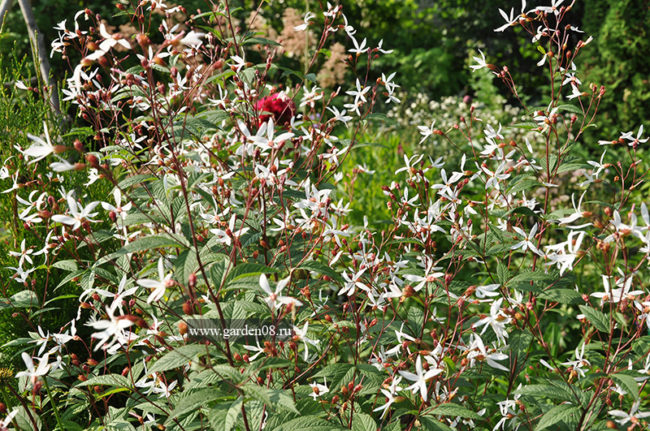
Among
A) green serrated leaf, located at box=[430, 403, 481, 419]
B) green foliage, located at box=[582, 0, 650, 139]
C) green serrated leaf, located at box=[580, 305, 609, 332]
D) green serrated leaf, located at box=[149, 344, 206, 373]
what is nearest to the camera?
green serrated leaf, located at box=[149, 344, 206, 373]

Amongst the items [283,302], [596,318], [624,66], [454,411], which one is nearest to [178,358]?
[283,302]

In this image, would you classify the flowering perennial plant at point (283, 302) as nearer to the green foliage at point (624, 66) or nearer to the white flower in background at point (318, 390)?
the white flower in background at point (318, 390)

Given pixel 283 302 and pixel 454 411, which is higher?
pixel 283 302

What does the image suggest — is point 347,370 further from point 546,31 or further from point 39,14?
point 39,14

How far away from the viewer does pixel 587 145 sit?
623 centimetres

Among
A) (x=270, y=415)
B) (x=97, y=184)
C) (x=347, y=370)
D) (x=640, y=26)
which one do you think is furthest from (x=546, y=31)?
(x=640, y=26)

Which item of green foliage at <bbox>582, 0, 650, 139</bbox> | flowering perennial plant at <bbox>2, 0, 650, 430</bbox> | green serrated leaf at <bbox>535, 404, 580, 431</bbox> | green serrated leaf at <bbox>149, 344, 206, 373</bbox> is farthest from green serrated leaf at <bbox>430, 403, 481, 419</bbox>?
green foliage at <bbox>582, 0, 650, 139</bbox>

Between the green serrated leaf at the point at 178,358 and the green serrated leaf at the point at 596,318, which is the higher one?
the green serrated leaf at the point at 178,358

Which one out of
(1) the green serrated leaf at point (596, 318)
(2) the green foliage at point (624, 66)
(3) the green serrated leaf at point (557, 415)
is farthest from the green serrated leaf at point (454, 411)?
(2) the green foliage at point (624, 66)

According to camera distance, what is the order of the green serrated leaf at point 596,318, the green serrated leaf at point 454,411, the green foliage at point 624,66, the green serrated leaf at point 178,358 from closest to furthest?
1. the green serrated leaf at point 178,358
2. the green serrated leaf at point 454,411
3. the green serrated leaf at point 596,318
4. the green foliage at point 624,66

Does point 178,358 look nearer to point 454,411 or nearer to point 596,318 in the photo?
point 454,411

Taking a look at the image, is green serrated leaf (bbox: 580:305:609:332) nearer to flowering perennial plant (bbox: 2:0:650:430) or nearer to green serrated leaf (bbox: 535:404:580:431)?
flowering perennial plant (bbox: 2:0:650:430)

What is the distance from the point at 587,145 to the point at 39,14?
22.7 ft

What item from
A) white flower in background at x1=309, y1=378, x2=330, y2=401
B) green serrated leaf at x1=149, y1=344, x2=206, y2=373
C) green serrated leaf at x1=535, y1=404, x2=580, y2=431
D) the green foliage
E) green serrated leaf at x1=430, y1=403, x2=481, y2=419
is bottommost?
the green foliage
